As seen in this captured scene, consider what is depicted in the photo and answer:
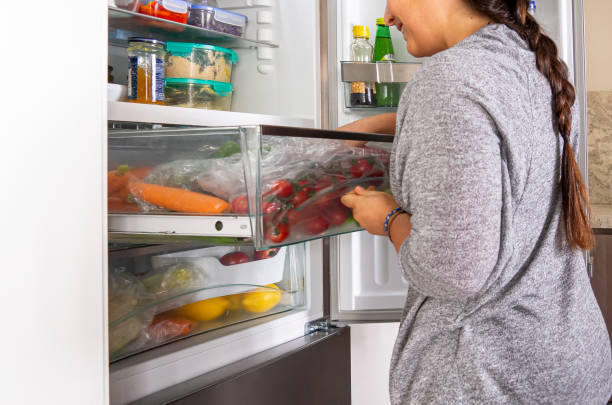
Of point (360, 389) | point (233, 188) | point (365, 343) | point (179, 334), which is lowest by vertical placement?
point (360, 389)

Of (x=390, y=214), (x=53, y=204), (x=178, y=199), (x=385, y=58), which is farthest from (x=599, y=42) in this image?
(x=53, y=204)

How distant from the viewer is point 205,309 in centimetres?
147

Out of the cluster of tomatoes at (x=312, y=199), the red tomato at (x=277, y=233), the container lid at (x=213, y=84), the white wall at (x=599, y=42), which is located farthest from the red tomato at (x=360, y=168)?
the white wall at (x=599, y=42)

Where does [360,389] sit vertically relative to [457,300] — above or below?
below

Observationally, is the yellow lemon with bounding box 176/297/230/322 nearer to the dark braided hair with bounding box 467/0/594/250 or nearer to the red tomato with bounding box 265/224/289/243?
the red tomato with bounding box 265/224/289/243

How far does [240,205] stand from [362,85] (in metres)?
0.83

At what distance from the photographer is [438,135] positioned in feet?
2.48

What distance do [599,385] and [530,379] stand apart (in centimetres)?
15

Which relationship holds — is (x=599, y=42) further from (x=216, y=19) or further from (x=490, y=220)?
(x=490, y=220)

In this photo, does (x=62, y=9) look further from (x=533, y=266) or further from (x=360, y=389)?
(x=360, y=389)

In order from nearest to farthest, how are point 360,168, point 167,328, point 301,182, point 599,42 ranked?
1. point 301,182
2. point 360,168
3. point 167,328
4. point 599,42

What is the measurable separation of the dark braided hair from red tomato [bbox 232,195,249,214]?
44cm

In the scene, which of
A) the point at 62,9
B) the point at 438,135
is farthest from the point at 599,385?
the point at 62,9

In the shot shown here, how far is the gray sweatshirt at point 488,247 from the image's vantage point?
0.75m
